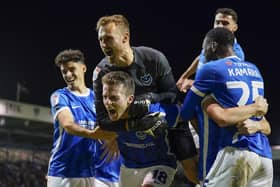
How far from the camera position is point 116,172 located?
17.3ft

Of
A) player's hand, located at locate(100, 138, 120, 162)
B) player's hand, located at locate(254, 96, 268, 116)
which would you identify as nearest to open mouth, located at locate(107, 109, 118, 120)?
player's hand, located at locate(100, 138, 120, 162)

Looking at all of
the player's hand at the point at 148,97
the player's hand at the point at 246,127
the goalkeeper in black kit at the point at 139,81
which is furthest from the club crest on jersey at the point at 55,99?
the player's hand at the point at 246,127

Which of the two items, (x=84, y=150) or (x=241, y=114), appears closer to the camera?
(x=241, y=114)

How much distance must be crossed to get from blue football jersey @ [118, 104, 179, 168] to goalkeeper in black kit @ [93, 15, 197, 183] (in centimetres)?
6

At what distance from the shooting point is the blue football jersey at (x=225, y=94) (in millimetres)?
3428

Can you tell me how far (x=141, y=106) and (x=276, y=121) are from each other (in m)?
20.4

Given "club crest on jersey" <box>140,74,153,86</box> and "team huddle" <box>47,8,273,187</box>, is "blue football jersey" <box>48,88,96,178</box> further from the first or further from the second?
"club crest on jersey" <box>140,74,153,86</box>

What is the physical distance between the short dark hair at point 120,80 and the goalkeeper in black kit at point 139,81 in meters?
0.08

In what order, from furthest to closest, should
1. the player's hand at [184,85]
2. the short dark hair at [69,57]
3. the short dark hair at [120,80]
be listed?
the short dark hair at [69,57]
the player's hand at [184,85]
the short dark hair at [120,80]

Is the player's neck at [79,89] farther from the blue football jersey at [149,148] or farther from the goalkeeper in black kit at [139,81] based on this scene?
the blue football jersey at [149,148]

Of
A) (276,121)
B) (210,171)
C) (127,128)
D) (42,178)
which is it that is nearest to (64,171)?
(127,128)

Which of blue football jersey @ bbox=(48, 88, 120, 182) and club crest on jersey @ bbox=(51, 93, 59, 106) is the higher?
club crest on jersey @ bbox=(51, 93, 59, 106)

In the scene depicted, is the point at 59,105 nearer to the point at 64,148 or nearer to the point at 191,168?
the point at 64,148

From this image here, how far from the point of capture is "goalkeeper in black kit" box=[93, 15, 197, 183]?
3.72m
